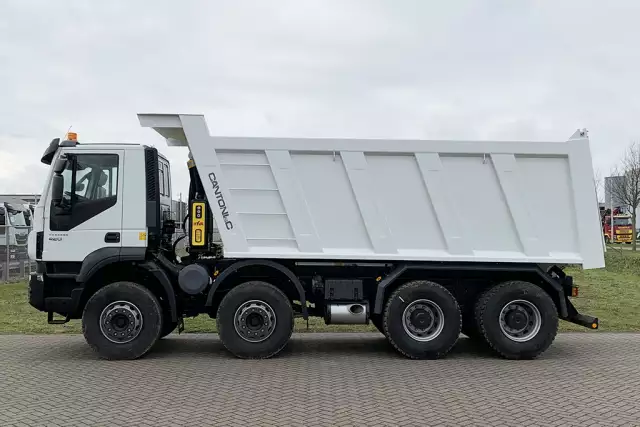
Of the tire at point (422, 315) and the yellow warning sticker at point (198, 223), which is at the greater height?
the yellow warning sticker at point (198, 223)

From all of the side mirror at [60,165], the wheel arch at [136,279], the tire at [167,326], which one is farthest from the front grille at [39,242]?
the tire at [167,326]

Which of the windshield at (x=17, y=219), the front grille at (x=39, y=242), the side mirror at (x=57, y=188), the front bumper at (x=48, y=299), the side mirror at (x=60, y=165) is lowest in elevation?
the front bumper at (x=48, y=299)

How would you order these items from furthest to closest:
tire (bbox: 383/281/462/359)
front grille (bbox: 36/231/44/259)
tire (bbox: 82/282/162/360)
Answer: tire (bbox: 383/281/462/359) < front grille (bbox: 36/231/44/259) < tire (bbox: 82/282/162/360)

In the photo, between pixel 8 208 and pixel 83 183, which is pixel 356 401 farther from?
pixel 8 208

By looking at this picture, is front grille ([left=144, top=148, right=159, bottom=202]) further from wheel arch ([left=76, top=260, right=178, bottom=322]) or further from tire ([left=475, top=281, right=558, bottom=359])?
tire ([left=475, top=281, right=558, bottom=359])

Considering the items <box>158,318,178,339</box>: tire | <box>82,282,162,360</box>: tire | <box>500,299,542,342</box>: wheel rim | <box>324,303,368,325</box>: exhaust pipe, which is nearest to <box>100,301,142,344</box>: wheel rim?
<box>82,282,162,360</box>: tire

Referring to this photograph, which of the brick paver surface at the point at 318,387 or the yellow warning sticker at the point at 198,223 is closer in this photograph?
the brick paver surface at the point at 318,387

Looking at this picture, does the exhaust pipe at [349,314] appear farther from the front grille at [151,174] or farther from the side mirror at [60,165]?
the side mirror at [60,165]

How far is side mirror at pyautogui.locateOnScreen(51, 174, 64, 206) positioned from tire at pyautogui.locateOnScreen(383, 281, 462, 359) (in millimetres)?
4552

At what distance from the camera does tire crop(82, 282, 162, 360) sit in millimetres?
7652

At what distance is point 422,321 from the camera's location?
794 centimetres

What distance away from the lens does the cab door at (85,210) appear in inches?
304

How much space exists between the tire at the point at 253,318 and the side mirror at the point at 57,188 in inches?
98.6

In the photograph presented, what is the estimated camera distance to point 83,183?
7.79 metres
